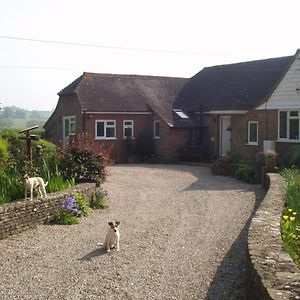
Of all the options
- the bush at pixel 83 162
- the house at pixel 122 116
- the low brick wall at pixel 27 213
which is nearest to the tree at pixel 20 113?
the house at pixel 122 116

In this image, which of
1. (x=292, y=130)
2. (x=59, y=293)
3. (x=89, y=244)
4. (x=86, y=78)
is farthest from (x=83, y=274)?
(x=86, y=78)

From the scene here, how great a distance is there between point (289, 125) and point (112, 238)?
16.6 meters

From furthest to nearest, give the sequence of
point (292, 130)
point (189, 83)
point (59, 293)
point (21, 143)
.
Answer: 1. point (189, 83)
2. point (292, 130)
3. point (21, 143)
4. point (59, 293)

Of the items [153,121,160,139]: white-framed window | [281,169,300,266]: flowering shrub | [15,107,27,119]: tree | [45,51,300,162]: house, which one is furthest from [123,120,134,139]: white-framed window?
[15,107,27,119]: tree

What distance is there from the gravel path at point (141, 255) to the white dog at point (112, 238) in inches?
5.1

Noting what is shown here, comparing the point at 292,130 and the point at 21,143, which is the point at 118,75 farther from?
the point at 21,143

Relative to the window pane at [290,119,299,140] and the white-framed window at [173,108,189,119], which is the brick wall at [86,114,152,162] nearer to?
the white-framed window at [173,108,189,119]

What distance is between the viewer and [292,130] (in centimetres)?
2370

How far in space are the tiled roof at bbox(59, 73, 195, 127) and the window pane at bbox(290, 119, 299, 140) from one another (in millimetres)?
8099

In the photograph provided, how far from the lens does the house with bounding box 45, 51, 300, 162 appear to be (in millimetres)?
25750

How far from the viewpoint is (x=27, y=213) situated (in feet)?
35.4

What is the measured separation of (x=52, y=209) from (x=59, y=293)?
5066 millimetres

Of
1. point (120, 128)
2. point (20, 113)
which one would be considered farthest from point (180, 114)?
point (20, 113)

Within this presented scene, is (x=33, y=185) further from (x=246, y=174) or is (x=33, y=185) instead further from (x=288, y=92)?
(x=288, y=92)
